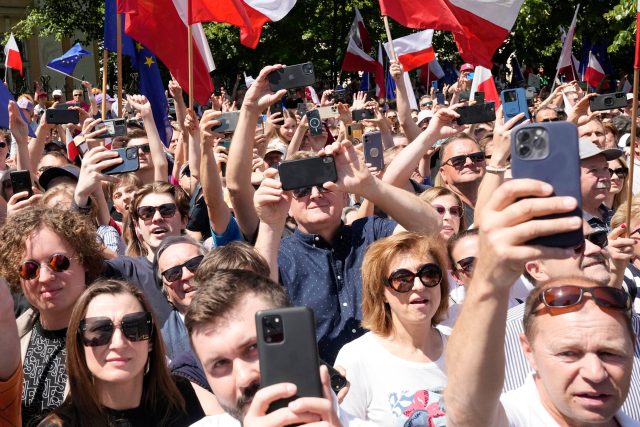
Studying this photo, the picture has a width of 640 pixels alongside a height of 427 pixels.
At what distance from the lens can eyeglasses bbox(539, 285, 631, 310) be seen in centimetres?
279

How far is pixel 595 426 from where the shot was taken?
2.71 m

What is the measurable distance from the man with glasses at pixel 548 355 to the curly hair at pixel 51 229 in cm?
212

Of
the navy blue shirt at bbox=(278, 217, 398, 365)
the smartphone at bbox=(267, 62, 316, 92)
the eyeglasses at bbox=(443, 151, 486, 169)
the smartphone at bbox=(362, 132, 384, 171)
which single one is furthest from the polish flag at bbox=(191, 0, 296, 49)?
the navy blue shirt at bbox=(278, 217, 398, 365)

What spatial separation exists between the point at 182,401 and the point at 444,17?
6.01 m

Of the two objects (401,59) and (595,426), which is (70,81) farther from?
(595,426)

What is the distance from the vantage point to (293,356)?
1.76 m

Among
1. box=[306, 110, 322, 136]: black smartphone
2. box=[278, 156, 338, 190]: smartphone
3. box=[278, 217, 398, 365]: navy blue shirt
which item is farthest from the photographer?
box=[306, 110, 322, 136]: black smartphone

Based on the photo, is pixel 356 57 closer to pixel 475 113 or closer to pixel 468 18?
pixel 468 18

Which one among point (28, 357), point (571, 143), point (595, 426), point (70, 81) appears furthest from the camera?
point (70, 81)

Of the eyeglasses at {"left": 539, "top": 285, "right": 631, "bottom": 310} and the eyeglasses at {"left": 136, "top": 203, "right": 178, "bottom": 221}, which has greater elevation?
the eyeglasses at {"left": 539, "top": 285, "right": 631, "bottom": 310}

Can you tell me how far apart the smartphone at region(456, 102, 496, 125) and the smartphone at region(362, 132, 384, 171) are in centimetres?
55

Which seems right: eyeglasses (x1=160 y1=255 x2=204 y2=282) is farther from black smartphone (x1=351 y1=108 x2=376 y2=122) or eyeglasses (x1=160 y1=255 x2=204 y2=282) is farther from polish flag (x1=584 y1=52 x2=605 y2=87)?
polish flag (x1=584 y1=52 x2=605 y2=87)

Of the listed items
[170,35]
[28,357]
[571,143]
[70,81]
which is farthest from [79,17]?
[571,143]

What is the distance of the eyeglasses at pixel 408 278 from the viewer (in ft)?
12.8
